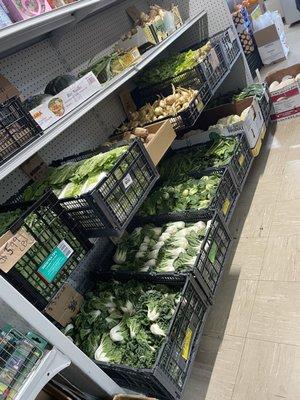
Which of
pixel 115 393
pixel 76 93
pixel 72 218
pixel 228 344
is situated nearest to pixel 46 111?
pixel 76 93

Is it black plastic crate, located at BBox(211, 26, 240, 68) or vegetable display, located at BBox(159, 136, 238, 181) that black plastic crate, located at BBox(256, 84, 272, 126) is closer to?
black plastic crate, located at BBox(211, 26, 240, 68)

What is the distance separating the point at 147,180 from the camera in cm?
208

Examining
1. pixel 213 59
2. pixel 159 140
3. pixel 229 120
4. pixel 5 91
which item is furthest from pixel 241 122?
pixel 5 91

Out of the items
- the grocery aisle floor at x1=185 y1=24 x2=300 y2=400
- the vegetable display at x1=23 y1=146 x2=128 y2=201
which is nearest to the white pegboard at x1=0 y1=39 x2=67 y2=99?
the vegetable display at x1=23 y1=146 x2=128 y2=201

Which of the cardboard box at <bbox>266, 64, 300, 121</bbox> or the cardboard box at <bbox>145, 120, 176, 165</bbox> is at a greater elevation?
the cardboard box at <bbox>145, 120, 176, 165</bbox>

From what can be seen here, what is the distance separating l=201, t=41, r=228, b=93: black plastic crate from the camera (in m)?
2.92

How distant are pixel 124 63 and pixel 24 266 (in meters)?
1.64

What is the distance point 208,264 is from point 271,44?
15.1ft

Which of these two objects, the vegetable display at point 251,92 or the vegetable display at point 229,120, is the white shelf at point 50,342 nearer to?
the vegetable display at point 229,120

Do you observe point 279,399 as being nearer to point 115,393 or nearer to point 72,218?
point 115,393

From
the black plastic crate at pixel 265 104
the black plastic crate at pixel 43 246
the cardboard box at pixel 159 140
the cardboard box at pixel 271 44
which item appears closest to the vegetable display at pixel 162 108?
the cardboard box at pixel 159 140

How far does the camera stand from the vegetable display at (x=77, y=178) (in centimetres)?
178

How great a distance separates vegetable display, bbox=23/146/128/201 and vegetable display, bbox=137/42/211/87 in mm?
1405

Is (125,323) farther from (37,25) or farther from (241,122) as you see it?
(241,122)
